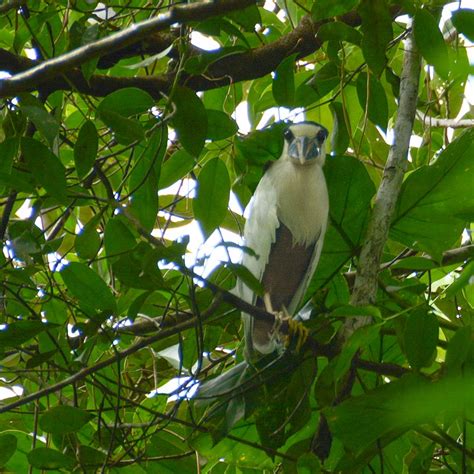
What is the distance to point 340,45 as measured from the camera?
5.77ft

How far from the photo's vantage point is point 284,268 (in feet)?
8.50

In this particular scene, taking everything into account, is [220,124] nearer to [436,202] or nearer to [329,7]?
[329,7]

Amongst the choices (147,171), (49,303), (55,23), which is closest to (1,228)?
(49,303)

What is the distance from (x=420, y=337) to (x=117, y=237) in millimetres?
618

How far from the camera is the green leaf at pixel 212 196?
1.65m

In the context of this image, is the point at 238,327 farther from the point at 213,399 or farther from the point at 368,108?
the point at 368,108

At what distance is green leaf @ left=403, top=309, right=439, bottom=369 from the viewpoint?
1284 mm

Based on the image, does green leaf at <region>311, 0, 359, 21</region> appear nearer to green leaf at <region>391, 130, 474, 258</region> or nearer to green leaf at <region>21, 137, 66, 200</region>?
green leaf at <region>391, 130, 474, 258</region>

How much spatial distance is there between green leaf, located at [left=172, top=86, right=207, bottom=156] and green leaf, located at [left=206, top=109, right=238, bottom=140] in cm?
20

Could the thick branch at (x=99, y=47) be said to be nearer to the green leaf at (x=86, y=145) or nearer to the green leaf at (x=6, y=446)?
the green leaf at (x=86, y=145)

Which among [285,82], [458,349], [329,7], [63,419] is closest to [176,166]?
[285,82]

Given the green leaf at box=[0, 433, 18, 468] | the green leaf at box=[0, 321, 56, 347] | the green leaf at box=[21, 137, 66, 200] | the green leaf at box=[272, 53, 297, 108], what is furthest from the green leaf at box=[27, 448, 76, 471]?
the green leaf at box=[272, 53, 297, 108]

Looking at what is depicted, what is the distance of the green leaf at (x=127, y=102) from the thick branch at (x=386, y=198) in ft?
1.83

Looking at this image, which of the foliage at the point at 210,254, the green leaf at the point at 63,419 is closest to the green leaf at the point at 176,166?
the foliage at the point at 210,254
